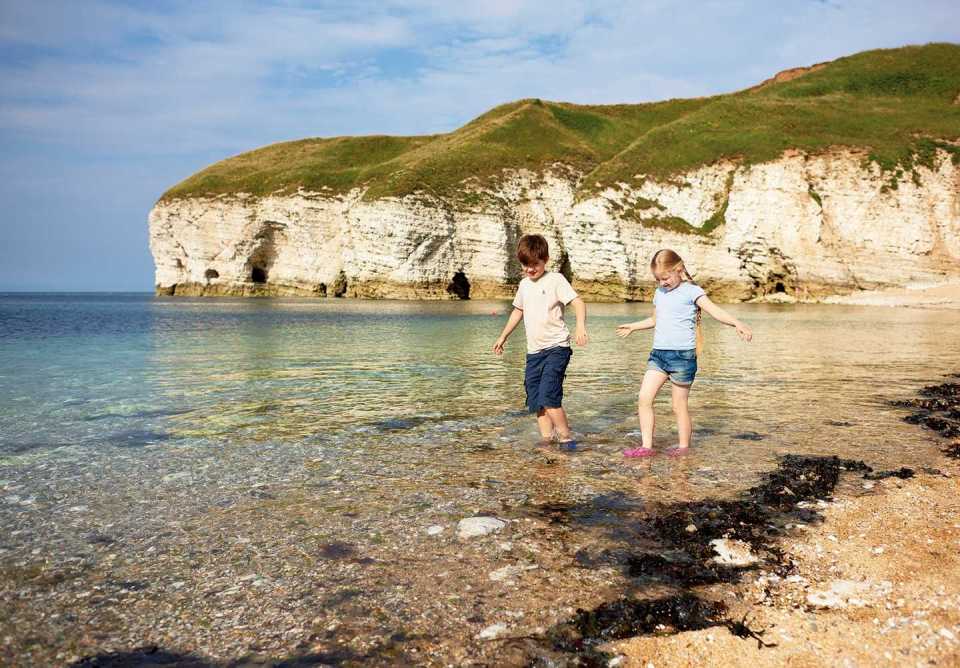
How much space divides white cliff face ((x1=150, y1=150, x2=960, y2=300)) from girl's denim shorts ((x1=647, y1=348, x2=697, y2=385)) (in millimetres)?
55090

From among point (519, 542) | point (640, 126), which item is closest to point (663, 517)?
point (519, 542)

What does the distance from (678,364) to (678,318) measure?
545 mm

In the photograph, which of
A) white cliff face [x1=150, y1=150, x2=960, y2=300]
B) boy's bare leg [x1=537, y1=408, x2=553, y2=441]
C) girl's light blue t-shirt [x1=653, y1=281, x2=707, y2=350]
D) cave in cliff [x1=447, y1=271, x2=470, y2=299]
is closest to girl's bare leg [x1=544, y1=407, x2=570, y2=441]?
boy's bare leg [x1=537, y1=408, x2=553, y2=441]

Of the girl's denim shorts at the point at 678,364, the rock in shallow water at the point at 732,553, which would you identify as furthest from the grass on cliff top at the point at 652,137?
the rock in shallow water at the point at 732,553

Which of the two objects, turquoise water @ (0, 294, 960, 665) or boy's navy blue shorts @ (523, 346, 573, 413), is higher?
boy's navy blue shorts @ (523, 346, 573, 413)

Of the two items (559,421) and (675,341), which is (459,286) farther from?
(675,341)

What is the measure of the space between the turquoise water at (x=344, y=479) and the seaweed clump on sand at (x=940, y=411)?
12.3 inches

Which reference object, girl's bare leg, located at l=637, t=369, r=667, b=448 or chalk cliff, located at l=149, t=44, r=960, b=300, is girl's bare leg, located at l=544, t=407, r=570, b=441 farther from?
chalk cliff, located at l=149, t=44, r=960, b=300

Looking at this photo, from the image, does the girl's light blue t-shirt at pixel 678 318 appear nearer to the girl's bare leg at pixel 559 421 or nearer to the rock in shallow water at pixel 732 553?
the girl's bare leg at pixel 559 421

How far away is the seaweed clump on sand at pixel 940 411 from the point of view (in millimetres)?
8586

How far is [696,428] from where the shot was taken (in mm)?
9195

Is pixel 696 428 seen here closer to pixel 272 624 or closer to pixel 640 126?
pixel 272 624

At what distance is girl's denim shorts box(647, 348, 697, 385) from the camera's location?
7.62m

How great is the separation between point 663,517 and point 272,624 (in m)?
3.18
